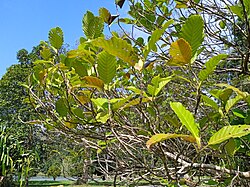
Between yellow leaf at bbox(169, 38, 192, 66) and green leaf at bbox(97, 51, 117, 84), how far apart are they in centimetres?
15

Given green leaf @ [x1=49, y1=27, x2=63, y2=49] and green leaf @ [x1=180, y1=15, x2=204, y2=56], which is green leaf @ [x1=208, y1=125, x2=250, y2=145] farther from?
green leaf @ [x1=49, y1=27, x2=63, y2=49]

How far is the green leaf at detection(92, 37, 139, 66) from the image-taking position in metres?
0.78

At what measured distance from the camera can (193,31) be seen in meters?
0.77

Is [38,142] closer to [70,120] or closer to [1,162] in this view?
[1,162]

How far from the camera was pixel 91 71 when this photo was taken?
1063 mm

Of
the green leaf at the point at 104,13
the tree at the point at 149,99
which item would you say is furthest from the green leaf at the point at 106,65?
the green leaf at the point at 104,13

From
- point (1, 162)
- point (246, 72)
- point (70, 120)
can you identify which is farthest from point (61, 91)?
point (1, 162)

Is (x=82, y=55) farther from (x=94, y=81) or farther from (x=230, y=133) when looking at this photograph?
(x=230, y=133)

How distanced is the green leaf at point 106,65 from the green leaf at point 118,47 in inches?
1.0

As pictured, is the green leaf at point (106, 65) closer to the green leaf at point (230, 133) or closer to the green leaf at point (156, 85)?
the green leaf at point (156, 85)

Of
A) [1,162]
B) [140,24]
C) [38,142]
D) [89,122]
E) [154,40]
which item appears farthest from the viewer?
[38,142]

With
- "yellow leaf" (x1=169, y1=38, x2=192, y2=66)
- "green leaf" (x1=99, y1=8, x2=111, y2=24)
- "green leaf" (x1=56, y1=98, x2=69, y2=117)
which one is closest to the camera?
"yellow leaf" (x1=169, y1=38, x2=192, y2=66)

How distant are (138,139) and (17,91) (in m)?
19.9

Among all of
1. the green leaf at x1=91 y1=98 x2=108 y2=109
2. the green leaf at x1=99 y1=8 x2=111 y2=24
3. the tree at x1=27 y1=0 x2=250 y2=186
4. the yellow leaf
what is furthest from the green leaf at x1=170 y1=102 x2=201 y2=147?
the green leaf at x1=99 y1=8 x2=111 y2=24
